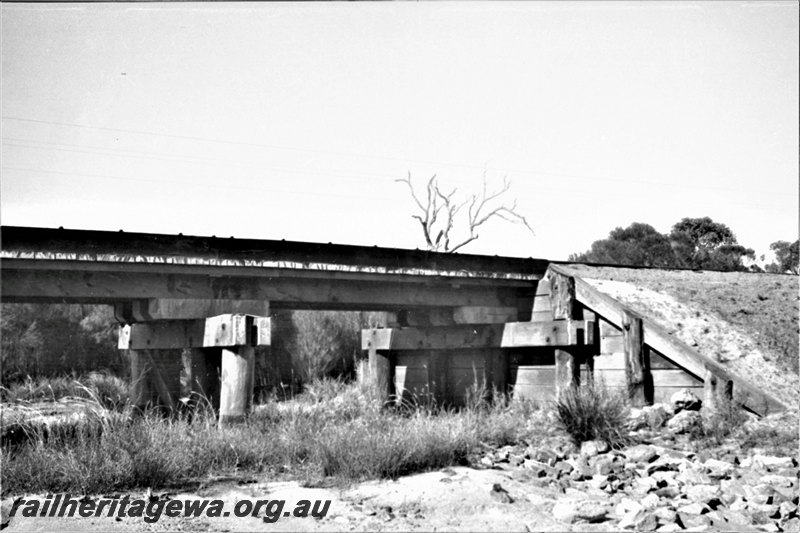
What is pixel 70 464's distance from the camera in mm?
5906

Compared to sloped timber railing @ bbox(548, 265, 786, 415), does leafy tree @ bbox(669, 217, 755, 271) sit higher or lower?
higher

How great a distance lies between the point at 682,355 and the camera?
9547 mm

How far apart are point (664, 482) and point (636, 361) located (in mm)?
3374

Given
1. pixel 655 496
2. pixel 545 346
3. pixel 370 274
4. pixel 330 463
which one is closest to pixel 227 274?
pixel 370 274

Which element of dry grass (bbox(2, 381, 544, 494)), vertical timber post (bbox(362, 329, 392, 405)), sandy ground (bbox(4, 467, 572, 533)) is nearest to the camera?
sandy ground (bbox(4, 467, 572, 533))

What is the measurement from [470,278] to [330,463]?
5.24 metres

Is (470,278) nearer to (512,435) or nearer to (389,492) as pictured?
(512,435)

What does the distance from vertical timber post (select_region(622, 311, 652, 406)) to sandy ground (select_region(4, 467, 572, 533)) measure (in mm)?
3527

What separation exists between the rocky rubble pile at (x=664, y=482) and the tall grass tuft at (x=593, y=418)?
6.5 inches

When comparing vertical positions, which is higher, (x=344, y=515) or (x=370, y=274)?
(x=370, y=274)

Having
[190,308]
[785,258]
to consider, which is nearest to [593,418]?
[190,308]

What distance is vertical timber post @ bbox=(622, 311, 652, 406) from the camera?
9898 millimetres

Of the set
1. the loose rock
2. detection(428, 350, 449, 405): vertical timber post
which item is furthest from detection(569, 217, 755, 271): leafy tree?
detection(428, 350, 449, 405): vertical timber post

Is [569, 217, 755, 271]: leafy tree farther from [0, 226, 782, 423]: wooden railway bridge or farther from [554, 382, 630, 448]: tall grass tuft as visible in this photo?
[554, 382, 630, 448]: tall grass tuft
